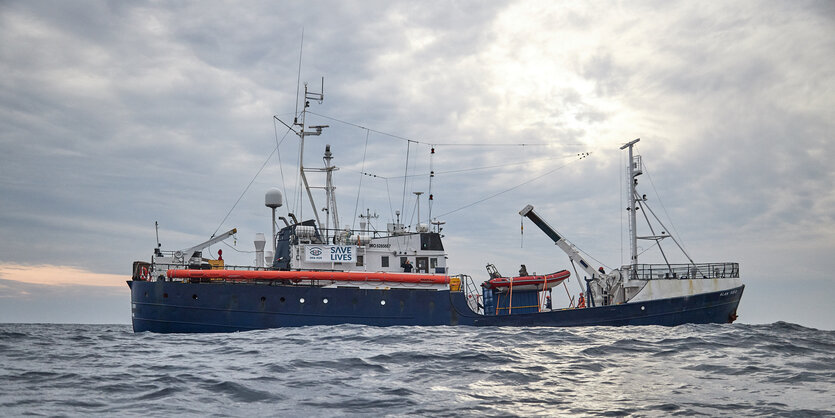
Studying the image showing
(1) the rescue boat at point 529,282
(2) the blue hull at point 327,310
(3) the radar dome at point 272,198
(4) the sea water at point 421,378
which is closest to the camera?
(4) the sea water at point 421,378

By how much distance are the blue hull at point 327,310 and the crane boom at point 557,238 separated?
13.2ft

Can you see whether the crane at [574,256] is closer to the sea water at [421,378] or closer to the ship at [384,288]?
the ship at [384,288]

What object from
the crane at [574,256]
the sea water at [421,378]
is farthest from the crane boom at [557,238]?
the sea water at [421,378]

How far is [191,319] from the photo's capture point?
24875 millimetres

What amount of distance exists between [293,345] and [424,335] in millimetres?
5286

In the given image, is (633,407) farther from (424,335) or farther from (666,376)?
(424,335)

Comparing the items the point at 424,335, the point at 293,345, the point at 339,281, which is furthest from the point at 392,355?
the point at 339,281

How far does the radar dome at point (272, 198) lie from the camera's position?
101ft

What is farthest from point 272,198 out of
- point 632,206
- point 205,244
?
point 632,206

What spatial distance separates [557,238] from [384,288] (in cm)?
1097

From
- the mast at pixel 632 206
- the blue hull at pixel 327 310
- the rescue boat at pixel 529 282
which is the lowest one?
the blue hull at pixel 327 310

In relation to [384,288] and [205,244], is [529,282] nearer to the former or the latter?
[384,288]

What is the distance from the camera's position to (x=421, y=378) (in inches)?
434

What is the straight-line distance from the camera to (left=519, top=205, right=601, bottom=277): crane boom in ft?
102
